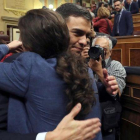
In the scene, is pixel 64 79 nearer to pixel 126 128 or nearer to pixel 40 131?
pixel 40 131

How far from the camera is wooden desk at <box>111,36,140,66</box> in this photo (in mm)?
3699

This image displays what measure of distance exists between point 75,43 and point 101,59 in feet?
0.57

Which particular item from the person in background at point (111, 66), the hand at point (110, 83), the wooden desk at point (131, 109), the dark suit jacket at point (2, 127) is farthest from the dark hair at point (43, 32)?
the wooden desk at point (131, 109)

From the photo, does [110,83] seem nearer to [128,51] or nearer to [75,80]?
[75,80]

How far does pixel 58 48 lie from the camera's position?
0.87m

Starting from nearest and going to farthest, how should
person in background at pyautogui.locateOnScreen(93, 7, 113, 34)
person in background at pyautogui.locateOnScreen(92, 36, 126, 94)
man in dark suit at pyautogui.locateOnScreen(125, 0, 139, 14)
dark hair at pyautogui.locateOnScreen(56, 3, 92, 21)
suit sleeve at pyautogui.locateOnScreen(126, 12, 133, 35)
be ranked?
dark hair at pyautogui.locateOnScreen(56, 3, 92, 21), person in background at pyautogui.locateOnScreen(92, 36, 126, 94), person in background at pyautogui.locateOnScreen(93, 7, 113, 34), suit sleeve at pyautogui.locateOnScreen(126, 12, 133, 35), man in dark suit at pyautogui.locateOnScreen(125, 0, 139, 14)

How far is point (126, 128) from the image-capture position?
163cm

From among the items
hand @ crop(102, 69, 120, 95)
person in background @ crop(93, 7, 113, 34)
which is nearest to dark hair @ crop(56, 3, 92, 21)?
hand @ crop(102, 69, 120, 95)

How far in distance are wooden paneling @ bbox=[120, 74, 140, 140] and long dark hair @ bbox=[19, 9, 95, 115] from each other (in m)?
0.78

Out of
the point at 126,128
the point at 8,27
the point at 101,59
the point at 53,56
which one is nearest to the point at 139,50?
the point at 126,128

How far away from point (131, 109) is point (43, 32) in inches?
39.7

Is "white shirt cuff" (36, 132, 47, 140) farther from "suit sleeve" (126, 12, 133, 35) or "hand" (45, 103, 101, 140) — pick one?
"suit sleeve" (126, 12, 133, 35)

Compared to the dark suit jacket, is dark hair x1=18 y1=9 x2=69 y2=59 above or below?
above

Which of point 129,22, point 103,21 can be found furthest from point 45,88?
point 129,22
